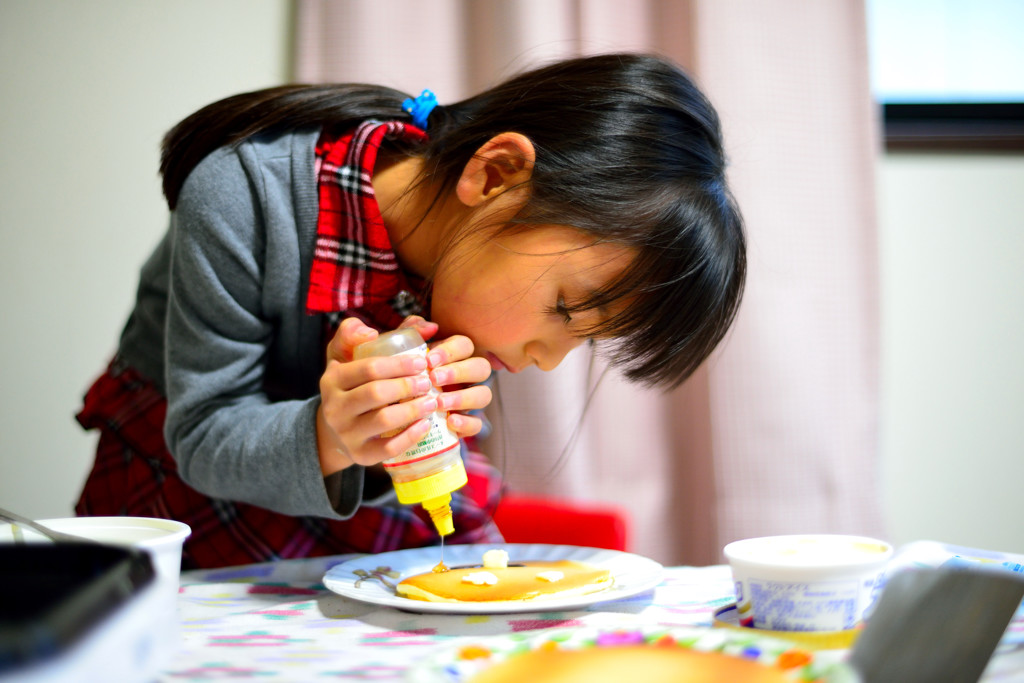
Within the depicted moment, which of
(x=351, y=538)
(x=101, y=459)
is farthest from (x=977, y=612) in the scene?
(x=101, y=459)

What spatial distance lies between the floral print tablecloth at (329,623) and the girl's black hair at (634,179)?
0.79ft

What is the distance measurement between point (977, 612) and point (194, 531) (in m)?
0.79

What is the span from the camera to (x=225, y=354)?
82cm

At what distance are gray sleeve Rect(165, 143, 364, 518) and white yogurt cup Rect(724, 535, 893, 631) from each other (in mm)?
393

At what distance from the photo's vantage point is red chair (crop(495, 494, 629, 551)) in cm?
106

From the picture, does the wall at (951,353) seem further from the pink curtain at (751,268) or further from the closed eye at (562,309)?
the closed eye at (562,309)

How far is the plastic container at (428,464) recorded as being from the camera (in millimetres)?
637

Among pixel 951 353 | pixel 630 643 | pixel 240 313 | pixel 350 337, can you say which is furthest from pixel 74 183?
pixel 951 353

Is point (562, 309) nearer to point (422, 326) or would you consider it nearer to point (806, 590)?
point (422, 326)

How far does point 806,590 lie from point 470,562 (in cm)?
33

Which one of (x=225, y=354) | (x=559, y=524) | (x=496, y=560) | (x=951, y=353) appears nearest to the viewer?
(x=496, y=560)

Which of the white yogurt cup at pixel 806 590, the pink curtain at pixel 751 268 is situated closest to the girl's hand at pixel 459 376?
the white yogurt cup at pixel 806 590

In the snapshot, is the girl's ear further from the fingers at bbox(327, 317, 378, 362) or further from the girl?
the fingers at bbox(327, 317, 378, 362)

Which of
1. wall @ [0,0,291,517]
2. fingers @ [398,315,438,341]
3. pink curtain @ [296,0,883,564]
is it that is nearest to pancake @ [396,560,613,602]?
fingers @ [398,315,438,341]
